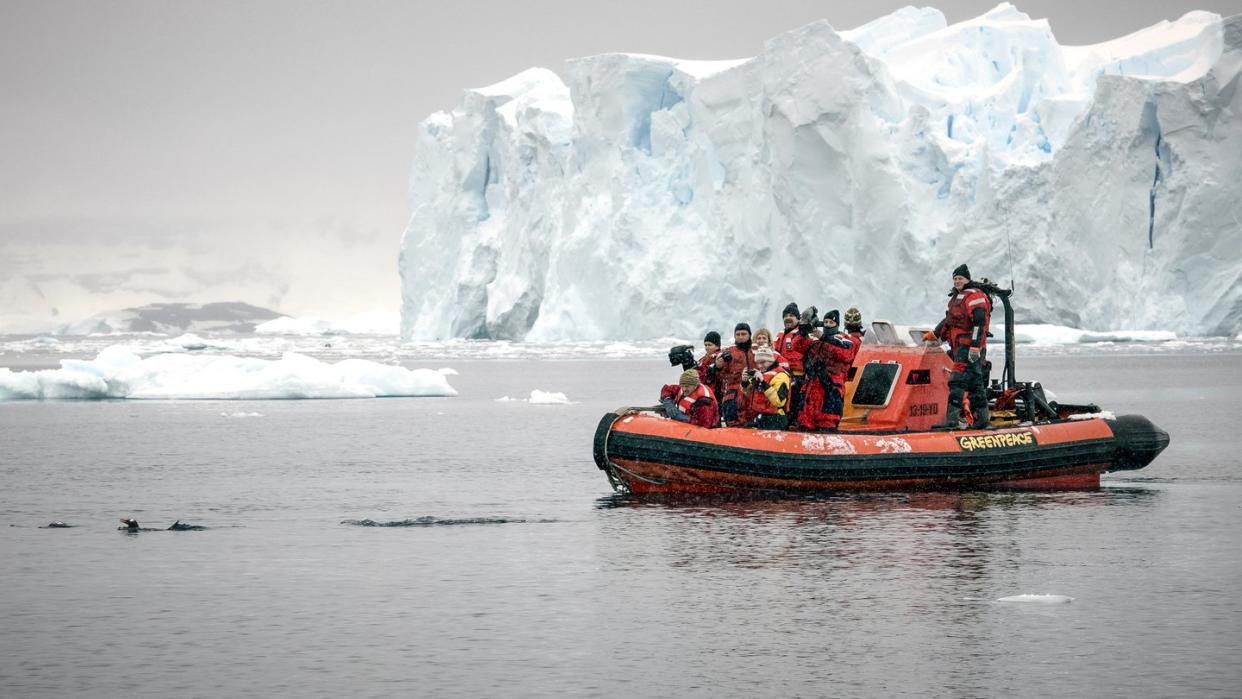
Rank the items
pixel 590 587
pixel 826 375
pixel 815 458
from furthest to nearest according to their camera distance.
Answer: pixel 826 375, pixel 815 458, pixel 590 587

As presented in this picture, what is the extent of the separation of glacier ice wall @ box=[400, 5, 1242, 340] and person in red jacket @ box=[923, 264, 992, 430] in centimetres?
3266

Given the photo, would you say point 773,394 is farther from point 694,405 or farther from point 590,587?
point 590,587

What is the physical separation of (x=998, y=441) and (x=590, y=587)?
566cm

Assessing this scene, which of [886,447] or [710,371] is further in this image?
[710,371]

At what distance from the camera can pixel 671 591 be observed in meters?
9.23

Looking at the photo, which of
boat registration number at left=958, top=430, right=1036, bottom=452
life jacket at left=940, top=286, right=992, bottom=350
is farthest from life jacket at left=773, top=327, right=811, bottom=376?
boat registration number at left=958, top=430, right=1036, bottom=452

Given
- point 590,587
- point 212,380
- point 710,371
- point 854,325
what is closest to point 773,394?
point 710,371

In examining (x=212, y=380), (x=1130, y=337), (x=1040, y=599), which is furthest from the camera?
(x=1130, y=337)

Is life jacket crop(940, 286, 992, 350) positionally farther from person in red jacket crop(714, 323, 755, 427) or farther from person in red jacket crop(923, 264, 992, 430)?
person in red jacket crop(714, 323, 755, 427)

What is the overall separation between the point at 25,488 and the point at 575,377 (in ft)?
83.2

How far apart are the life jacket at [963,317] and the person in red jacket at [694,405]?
2.25 meters

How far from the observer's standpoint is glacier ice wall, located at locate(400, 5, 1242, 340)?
1822 inches

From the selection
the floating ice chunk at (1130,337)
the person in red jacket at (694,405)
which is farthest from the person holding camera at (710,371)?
the floating ice chunk at (1130,337)

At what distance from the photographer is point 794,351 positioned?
45.1 feet
